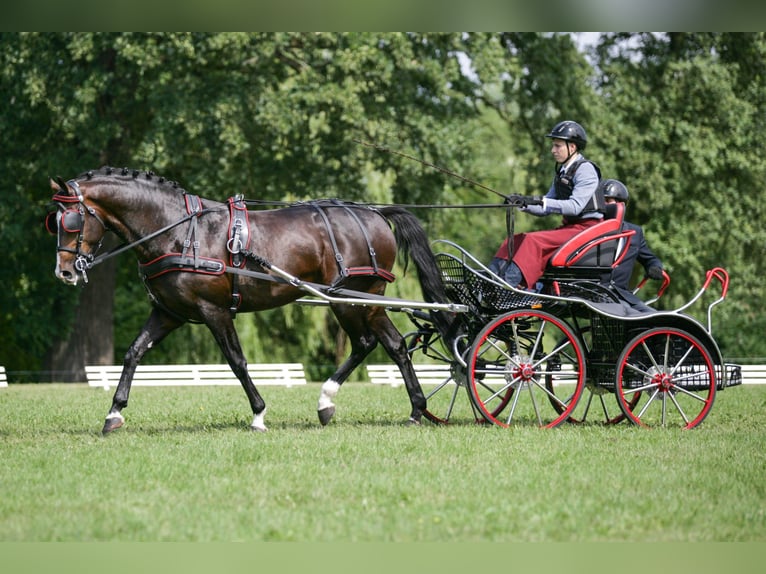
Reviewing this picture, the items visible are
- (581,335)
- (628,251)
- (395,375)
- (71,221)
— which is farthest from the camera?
(395,375)

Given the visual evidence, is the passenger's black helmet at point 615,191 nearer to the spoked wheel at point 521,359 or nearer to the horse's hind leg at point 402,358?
the spoked wheel at point 521,359

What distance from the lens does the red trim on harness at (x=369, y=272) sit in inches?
369

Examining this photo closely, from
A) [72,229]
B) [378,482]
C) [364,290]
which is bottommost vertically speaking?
[378,482]

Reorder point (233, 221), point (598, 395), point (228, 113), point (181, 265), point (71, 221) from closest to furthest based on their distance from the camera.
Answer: point (71, 221) → point (181, 265) → point (233, 221) → point (598, 395) → point (228, 113)

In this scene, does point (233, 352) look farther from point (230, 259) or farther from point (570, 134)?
point (570, 134)

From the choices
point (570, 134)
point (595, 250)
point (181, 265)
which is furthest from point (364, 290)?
point (570, 134)

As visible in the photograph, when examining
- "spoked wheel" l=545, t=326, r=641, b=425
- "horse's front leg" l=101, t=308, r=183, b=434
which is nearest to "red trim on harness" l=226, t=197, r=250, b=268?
"horse's front leg" l=101, t=308, r=183, b=434

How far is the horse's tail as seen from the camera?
9547mm

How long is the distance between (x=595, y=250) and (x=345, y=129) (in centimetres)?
1184

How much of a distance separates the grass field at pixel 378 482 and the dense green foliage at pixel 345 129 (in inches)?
417

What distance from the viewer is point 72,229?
27.6 feet

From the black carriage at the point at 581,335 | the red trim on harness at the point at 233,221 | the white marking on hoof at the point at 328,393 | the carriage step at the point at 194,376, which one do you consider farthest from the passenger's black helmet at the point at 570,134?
the carriage step at the point at 194,376

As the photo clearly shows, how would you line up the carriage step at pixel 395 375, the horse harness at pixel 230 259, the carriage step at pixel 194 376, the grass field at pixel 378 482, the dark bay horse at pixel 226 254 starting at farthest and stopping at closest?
the carriage step at pixel 194 376 → the carriage step at pixel 395 375 → the horse harness at pixel 230 259 → the dark bay horse at pixel 226 254 → the grass field at pixel 378 482

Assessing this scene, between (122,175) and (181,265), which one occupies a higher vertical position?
(122,175)
